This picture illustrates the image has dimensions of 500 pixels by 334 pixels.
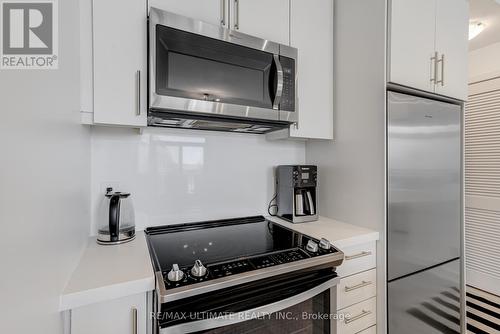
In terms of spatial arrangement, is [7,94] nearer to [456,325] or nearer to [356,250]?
[356,250]

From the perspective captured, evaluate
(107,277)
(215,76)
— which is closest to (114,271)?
(107,277)

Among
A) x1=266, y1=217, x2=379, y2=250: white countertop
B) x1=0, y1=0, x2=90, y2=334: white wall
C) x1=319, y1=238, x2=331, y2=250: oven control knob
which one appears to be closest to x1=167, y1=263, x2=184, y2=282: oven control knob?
x1=0, y1=0, x2=90, y2=334: white wall

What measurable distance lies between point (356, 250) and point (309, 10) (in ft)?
4.61

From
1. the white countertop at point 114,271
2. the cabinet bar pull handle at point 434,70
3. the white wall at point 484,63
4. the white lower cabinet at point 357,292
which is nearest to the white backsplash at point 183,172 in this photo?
the white countertop at point 114,271

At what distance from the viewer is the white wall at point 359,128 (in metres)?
1.27

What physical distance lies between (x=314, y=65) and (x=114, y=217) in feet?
4.54

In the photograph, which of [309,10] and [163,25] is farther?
[309,10]

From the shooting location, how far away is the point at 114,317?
2.51 ft

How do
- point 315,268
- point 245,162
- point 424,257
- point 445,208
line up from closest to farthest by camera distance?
point 315,268
point 424,257
point 445,208
point 245,162

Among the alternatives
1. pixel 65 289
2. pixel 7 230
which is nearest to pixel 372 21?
pixel 7 230

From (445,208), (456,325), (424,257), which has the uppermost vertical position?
(445,208)

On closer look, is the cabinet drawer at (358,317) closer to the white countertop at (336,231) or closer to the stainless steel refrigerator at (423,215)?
the stainless steel refrigerator at (423,215)

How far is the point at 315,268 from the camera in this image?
3.25 ft

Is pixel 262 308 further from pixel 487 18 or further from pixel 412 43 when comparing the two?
pixel 487 18
